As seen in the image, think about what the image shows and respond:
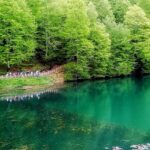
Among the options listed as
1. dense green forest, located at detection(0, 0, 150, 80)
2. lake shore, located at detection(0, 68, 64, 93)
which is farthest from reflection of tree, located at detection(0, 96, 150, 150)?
dense green forest, located at detection(0, 0, 150, 80)

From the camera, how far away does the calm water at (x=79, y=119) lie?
45.5 metres

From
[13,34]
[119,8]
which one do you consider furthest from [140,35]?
[13,34]

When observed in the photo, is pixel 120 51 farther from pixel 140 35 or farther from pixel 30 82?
pixel 30 82

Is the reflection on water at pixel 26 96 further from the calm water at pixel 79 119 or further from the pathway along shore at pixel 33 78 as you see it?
the pathway along shore at pixel 33 78

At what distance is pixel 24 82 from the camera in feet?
248

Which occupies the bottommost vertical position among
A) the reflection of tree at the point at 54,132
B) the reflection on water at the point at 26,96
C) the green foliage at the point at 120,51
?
the reflection of tree at the point at 54,132

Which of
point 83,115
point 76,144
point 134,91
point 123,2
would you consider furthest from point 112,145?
point 123,2

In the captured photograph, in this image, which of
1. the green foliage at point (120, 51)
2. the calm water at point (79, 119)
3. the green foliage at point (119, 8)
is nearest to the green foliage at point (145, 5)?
the green foliage at point (119, 8)

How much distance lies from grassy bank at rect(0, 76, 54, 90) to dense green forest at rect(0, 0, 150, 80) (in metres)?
4.59

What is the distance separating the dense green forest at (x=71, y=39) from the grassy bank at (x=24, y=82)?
4593mm

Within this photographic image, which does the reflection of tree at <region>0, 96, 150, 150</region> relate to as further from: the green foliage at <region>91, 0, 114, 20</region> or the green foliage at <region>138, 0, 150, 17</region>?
the green foliage at <region>138, 0, 150, 17</region>

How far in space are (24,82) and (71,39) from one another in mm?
13857

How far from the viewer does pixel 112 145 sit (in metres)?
44.2

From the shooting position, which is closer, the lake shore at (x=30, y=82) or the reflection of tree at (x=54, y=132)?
the reflection of tree at (x=54, y=132)
